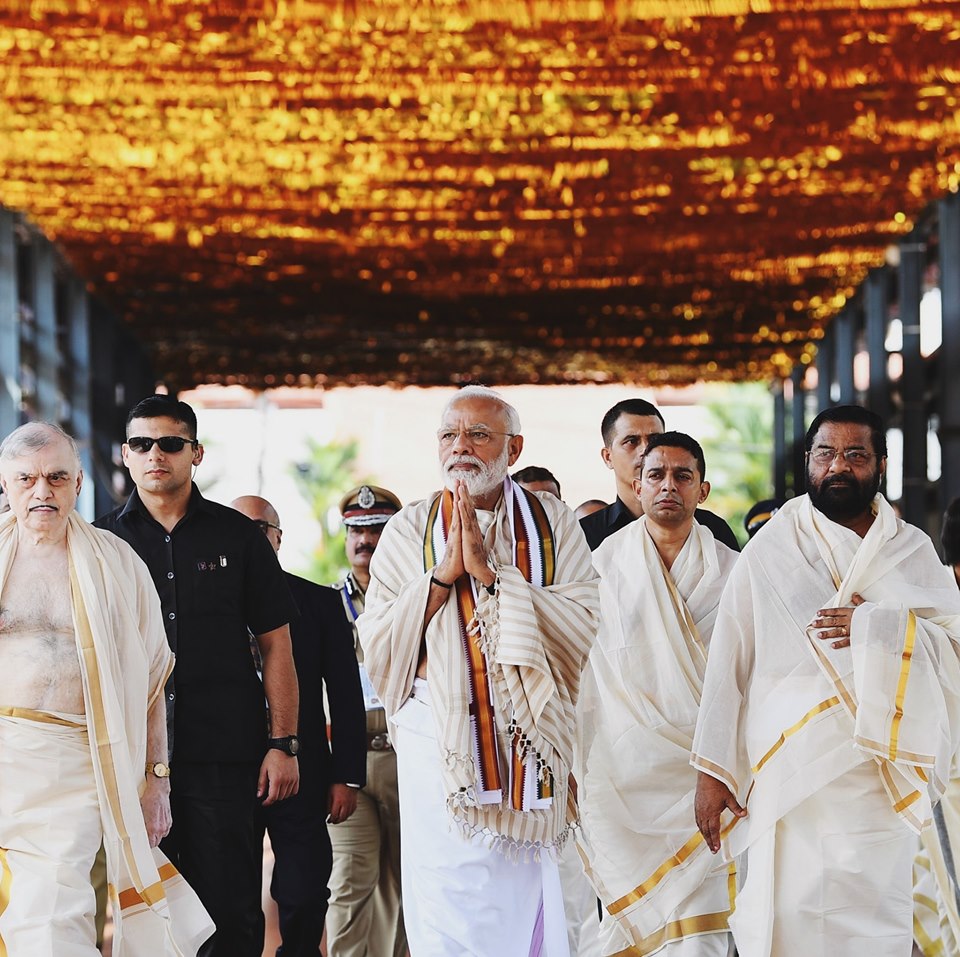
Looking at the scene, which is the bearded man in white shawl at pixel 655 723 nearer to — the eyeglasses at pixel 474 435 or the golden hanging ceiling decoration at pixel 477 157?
the eyeglasses at pixel 474 435

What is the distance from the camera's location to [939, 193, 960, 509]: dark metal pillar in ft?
38.1

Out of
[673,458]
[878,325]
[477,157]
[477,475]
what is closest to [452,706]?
[477,475]

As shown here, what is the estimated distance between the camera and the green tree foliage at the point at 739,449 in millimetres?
39906

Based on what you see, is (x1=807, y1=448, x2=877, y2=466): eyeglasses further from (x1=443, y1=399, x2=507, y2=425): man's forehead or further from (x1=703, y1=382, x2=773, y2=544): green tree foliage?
(x1=703, y1=382, x2=773, y2=544): green tree foliage

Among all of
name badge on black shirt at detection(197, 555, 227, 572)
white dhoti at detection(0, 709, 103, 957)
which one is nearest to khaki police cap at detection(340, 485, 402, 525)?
name badge on black shirt at detection(197, 555, 227, 572)

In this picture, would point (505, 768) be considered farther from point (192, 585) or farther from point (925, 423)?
point (925, 423)

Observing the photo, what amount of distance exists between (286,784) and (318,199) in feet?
21.9

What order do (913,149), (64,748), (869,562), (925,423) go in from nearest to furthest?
(64,748) < (869,562) < (913,149) < (925,423)

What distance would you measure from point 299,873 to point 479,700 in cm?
128

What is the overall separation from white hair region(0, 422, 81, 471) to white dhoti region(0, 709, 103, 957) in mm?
798

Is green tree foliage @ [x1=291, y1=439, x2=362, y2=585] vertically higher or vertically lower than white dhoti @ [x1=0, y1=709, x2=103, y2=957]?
higher

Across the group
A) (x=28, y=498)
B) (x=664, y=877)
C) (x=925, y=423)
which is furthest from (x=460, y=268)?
(x=28, y=498)

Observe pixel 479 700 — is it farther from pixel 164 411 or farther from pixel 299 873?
pixel 164 411

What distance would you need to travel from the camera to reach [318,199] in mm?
11906
